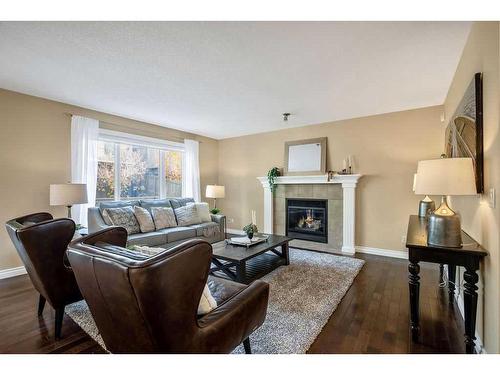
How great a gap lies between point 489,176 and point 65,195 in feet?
13.6

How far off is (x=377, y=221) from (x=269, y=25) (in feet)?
11.7

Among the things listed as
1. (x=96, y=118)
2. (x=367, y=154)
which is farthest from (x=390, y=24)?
(x=96, y=118)

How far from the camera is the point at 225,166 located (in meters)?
6.19

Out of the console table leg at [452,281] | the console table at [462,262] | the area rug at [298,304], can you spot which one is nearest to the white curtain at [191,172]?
the area rug at [298,304]

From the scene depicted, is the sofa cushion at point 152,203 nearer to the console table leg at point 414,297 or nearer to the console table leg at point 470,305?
the console table leg at point 414,297

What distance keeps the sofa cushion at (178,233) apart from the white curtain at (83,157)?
1.27 m

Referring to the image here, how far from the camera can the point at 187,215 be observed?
446 centimetres

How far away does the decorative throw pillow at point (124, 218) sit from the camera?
362 cm

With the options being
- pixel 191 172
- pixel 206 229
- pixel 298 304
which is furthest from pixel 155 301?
pixel 191 172

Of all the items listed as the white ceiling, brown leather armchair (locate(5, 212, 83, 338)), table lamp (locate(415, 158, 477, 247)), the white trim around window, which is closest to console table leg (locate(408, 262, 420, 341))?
table lamp (locate(415, 158, 477, 247))

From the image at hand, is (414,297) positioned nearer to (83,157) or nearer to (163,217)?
(163,217)

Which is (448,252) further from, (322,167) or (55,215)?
(55,215)

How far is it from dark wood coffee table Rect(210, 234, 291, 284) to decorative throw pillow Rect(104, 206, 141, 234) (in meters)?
1.38
